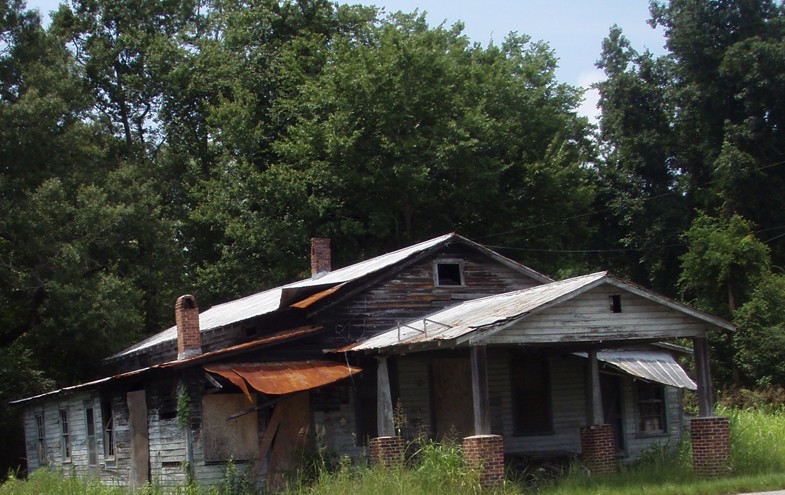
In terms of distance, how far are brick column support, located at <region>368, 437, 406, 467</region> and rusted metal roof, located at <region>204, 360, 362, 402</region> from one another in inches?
64.6

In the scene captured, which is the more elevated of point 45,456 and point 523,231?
point 523,231

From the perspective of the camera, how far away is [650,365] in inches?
1073

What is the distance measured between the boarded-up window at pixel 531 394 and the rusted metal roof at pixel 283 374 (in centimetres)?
460

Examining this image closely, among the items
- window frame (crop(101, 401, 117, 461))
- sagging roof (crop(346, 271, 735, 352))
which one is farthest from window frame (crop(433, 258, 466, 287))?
window frame (crop(101, 401, 117, 461))

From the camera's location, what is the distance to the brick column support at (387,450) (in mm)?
19864

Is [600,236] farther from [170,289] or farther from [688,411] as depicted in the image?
[170,289]

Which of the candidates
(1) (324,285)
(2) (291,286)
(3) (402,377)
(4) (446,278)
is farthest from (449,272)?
(2) (291,286)

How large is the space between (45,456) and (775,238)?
106ft

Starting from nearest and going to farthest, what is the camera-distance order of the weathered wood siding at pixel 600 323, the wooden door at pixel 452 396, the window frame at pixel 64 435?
the weathered wood siding at pixel 600 323 < the wooden door at pixel 452 396 < the window frame at pixel 64 435

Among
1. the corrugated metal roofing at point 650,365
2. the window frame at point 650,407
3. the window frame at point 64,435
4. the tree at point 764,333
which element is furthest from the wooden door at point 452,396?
the tree at point 764,333

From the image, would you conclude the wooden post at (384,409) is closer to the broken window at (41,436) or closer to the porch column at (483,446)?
the porch column at (483,446)

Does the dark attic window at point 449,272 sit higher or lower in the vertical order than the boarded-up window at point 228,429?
higher

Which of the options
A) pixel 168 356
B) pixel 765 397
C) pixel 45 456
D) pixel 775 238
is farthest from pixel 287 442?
pixel 775 238

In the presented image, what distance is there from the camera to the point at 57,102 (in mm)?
33969
